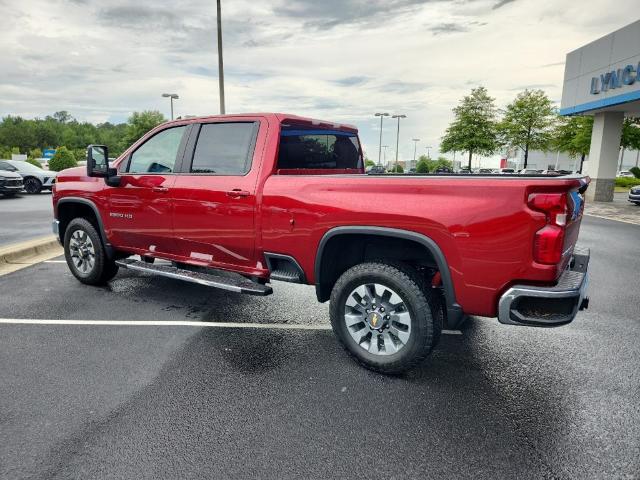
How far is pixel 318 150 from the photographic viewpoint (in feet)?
15.4

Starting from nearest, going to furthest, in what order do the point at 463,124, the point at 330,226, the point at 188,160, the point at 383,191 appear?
the point at 383,191
the point at 330,226
the point at 188,160
the point at 463,124

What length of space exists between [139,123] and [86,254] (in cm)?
7500

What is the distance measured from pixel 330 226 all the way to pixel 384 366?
3.73 feet

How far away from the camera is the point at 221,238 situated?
14.0 feet

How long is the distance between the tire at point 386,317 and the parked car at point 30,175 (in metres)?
20.0

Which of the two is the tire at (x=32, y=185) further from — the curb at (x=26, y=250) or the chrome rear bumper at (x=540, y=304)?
the chrome rear bumper at (x=540, y=304)

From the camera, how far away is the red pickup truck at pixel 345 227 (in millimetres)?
2854

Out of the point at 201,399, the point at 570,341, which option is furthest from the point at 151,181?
the point at 570,341

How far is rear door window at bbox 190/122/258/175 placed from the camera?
4199 millimetres

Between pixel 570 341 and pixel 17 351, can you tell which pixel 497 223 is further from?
pixel 17 351

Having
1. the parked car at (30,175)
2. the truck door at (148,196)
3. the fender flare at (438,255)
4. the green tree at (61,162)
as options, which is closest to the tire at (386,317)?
the fender flare at (438,255)

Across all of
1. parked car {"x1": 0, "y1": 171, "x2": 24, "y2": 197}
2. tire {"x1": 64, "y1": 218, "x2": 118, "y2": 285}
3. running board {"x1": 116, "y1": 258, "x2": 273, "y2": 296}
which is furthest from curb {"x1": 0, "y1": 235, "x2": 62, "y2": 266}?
parked car {"x1": 0, "y1": 171, "x2": 24, "y2": 197}

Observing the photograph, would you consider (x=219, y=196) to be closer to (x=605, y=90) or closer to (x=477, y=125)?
(x=605, y=90)

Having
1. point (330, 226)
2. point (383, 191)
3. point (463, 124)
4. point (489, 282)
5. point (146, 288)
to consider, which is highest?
point (463, 124)
